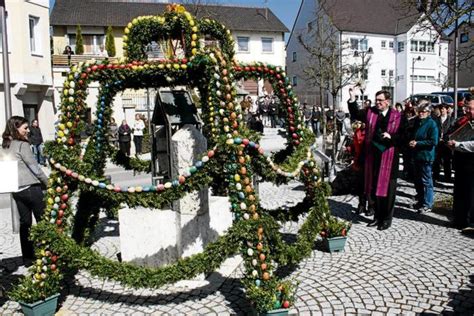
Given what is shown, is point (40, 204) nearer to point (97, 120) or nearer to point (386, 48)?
point (97, 120)

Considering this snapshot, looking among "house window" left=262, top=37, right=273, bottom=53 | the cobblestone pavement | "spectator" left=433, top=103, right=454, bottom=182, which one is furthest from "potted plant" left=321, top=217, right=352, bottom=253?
"house window" left=262, top=37, right=273, bottom=53

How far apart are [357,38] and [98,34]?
82.4ft

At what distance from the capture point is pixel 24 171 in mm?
5715

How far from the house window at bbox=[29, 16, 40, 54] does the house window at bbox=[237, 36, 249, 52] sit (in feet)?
73.0

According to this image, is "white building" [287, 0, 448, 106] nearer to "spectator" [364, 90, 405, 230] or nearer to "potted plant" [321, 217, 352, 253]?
"spectator" [364, 90, 405, 230]

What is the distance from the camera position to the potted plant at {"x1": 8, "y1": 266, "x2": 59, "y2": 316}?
14.1ft

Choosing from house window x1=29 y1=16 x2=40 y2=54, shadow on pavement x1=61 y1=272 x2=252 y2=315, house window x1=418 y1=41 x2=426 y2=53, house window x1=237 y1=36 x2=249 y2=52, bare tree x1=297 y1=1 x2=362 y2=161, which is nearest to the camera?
shadow on pavement x1=61 y1=272 x2=252 y2=315

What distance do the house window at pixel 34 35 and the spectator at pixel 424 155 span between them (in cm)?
2068

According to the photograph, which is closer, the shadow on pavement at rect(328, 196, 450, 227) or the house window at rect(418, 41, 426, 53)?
the shadow on pavement at rect(328, 196, 450, 227)

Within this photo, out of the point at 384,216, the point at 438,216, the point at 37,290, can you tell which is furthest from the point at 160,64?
the point at 438,216

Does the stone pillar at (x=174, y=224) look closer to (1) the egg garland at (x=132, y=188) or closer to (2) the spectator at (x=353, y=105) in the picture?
(1) the egg garland at (x=132, y=188)

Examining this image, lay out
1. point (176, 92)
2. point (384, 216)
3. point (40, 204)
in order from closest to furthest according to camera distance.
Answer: point (40, 204)
point (176, 92)
point (384, 216)

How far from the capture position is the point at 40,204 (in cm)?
591

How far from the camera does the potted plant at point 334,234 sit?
19.5 feet
